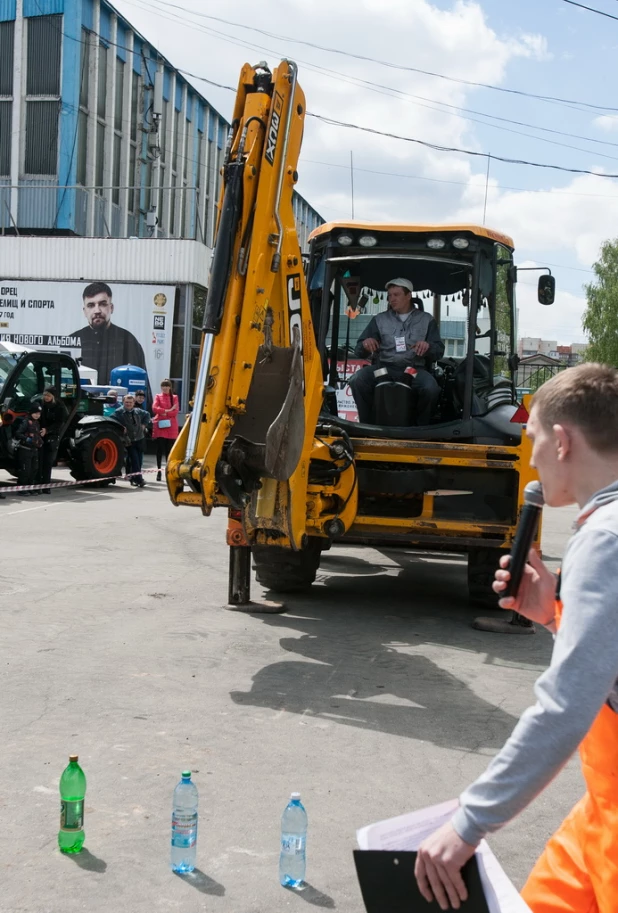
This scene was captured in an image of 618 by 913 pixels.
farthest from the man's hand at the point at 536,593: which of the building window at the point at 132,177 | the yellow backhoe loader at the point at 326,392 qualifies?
the building window at the point at 132,177

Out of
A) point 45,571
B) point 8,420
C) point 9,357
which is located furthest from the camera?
point 9,357

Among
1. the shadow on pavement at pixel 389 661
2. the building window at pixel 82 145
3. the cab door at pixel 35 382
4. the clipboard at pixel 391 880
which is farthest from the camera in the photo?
the building window at pixel 82 145

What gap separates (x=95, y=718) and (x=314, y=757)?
48.6 inches

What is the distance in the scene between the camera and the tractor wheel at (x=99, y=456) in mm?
19031

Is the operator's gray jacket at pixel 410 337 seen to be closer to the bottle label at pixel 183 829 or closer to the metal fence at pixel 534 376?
the metal fence at pixel 534 376

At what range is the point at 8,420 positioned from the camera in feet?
56.3

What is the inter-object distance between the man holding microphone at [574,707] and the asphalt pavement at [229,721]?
1.66 m

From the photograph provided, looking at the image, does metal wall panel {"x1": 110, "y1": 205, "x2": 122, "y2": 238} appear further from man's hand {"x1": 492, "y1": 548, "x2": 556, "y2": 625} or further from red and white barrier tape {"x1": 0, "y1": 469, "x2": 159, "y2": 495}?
man's hand {"x1": 492, "y1": 548, "x2": 556, "y2": 625}

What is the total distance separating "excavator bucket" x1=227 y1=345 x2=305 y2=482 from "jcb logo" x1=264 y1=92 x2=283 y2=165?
137 centimetres

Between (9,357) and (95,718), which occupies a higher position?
(9,357)

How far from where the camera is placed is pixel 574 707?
1.92 m

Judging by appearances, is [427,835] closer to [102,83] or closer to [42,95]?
[42,95]

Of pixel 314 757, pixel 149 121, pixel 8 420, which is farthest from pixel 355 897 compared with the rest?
pixel 149 121

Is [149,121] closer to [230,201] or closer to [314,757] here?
[230,201]
